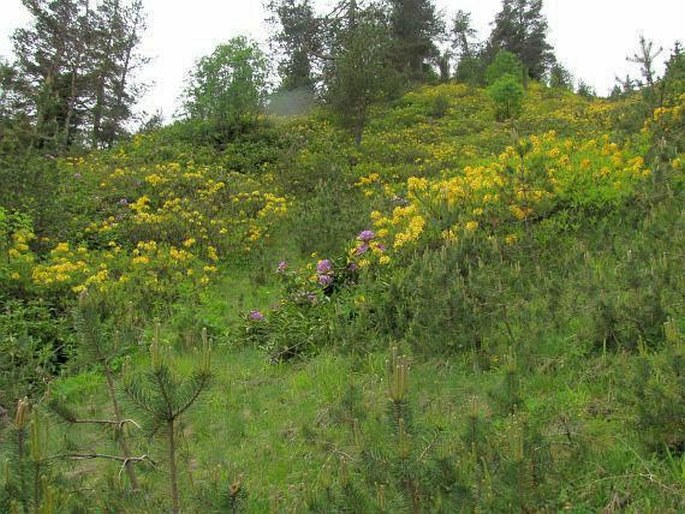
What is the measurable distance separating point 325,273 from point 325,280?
0.75 feet

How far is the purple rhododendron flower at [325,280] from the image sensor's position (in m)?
7.62

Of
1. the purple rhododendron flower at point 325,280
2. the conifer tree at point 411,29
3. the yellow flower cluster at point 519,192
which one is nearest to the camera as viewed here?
the yellow flower cluster at point 519,192

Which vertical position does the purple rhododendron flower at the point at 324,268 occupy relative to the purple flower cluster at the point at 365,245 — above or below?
below

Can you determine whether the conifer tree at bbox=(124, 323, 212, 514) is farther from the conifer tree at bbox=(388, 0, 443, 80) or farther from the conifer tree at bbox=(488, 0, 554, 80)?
the conifer tree at bbox=(488, 0, 554, 80)

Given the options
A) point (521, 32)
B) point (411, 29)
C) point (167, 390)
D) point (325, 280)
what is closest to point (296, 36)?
point (411, 29)

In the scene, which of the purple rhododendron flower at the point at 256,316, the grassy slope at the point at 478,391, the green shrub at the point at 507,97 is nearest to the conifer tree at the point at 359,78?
the green shrub at the point at 507,97

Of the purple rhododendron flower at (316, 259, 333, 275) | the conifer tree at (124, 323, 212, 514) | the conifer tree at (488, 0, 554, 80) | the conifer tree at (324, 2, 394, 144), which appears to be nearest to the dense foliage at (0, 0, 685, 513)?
the conifer tree at (124, 323, 212, 514)

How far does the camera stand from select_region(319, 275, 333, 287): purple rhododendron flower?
7617 millimetres

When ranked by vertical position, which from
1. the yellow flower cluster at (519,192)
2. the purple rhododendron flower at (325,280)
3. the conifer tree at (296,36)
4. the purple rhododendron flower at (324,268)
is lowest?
the purple rhododendron flower at (325,280)

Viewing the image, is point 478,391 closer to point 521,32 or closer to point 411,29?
point 411,29

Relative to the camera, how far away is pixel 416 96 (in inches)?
952

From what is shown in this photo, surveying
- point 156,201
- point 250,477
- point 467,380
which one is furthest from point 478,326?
point 156,201

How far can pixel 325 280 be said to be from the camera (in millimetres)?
7648

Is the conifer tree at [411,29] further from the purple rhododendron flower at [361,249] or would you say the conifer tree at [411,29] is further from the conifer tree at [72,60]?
the purple rhododendron flower at [361,249]
